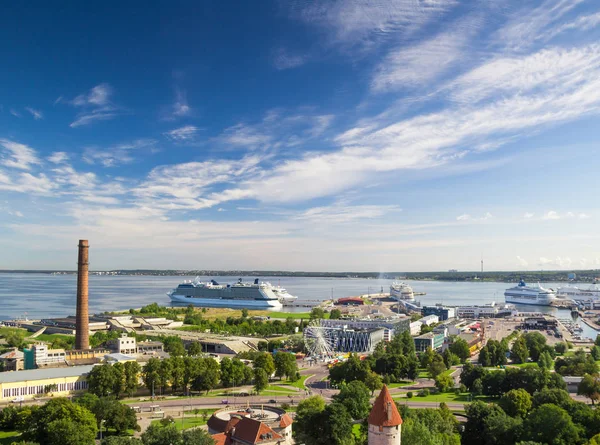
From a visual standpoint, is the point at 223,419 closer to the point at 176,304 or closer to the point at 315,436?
the point at 315,436

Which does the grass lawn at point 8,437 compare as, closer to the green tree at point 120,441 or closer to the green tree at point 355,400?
the green tree at point 120,441

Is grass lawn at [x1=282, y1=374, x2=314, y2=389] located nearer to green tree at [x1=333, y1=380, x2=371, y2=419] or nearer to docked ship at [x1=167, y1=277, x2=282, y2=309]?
green tree at [x1=333, y1=380, x2=371, y2=419]

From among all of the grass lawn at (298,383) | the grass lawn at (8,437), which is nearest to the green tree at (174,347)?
the grass lawn at (298,383)

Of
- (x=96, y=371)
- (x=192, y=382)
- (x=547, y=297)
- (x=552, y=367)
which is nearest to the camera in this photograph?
(x=96, y=371)

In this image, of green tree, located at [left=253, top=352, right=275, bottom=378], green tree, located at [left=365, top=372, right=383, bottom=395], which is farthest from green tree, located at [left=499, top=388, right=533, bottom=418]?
green tree, located at [left=253, top=352, right=275, bottom=378]

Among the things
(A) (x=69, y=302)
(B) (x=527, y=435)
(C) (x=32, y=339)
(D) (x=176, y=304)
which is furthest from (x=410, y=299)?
(B) (x=527, y=435)
